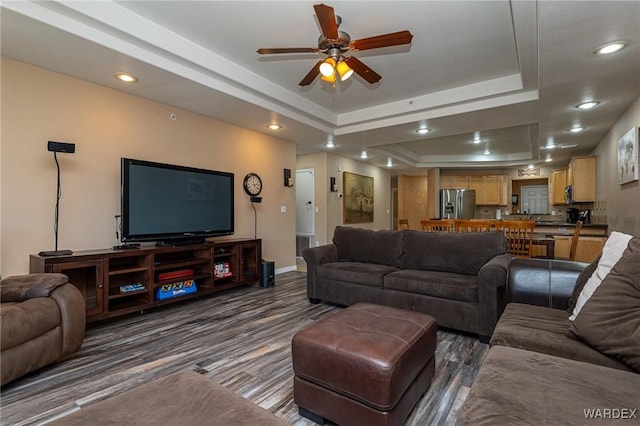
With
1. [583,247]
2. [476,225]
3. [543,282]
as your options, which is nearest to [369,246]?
[476,225]

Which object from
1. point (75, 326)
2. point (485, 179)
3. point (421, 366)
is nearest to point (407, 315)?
point (421, 366)

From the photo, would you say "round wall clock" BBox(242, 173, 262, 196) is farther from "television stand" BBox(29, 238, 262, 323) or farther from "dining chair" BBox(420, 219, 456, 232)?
"dining chair" BBox(420, 219, 456, 232)

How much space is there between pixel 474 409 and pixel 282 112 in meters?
3.90

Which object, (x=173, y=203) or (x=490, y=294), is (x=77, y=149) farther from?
(x=490, y=294)

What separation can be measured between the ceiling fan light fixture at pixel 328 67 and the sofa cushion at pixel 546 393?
7.72 feet

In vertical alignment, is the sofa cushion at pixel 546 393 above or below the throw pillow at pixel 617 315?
below

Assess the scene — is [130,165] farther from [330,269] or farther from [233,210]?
[330,269]

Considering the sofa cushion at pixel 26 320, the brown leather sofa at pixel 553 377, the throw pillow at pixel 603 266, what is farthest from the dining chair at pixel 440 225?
the sofa cushion at pixel 26 320

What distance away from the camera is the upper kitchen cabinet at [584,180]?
18.8ft

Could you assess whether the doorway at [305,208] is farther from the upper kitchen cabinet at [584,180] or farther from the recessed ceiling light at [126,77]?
the upper kitchen cabinet at [584,180]

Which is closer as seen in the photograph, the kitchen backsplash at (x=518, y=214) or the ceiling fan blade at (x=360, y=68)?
the ceiling fan blade at (x=360, y=68)

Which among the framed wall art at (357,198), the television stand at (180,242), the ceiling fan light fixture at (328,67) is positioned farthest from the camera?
the framed wall art at (357,198)

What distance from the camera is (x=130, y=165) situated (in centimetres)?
321

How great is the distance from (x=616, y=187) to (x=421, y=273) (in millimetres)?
3329
